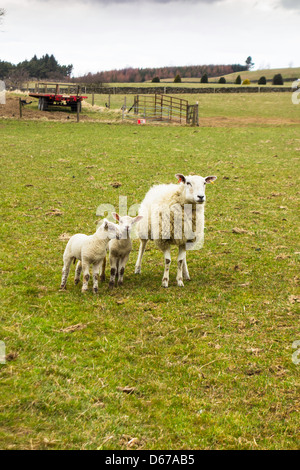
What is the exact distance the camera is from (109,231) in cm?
797

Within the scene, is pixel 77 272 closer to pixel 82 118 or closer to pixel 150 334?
pixel 150 334

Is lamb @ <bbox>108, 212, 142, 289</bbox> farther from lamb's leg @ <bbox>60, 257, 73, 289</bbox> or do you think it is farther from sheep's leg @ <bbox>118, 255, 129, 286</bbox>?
lamb's leg @ <bbox>60, 257, 73, 289</bbox>

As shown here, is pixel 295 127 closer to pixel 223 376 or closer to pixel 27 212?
pixel 27 212

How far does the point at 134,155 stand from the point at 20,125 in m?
12.4

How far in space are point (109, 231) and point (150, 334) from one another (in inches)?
82.2

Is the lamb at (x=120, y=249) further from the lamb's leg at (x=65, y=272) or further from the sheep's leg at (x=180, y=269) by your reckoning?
the sheep's leg at (x=180, y=269)

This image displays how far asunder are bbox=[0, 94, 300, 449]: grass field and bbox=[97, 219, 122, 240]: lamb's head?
1.10m

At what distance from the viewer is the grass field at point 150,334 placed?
183 inches

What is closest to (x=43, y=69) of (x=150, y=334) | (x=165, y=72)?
(x=165, y=72)

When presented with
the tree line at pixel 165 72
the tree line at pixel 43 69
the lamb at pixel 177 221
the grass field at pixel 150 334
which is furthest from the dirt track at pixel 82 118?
the tree line at pixel 165 72

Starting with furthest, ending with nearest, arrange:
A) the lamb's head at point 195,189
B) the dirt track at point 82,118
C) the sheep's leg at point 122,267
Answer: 1. the dirt track at point 82,118
2. the sheep's leg at point 122,267
3. the lamb's head at point 195,189

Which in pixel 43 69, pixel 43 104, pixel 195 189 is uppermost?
pixel 43 69

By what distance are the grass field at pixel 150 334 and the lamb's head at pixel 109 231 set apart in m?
1.10
